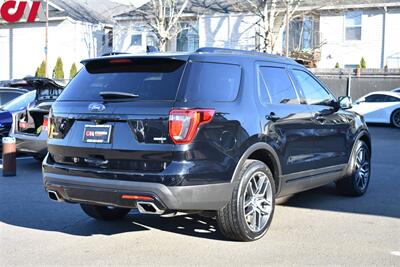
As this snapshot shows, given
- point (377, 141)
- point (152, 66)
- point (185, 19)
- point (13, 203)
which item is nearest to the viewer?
point (152, 66)

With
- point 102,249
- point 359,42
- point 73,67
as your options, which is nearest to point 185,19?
point 73,67

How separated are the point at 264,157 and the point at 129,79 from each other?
1.67 meters

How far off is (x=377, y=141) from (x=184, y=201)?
12.6m

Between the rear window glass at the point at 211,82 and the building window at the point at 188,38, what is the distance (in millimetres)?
29429

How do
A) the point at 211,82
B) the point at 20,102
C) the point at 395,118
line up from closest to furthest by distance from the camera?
the point at 211,82
the point at 20,102
the point at 395,118

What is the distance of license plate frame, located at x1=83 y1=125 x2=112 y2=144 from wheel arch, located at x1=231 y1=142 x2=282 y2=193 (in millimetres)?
1246

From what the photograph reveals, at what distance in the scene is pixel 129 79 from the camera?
215 inches

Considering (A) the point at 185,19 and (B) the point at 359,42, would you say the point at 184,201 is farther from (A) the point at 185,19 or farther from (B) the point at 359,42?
(A) the point at 185,19

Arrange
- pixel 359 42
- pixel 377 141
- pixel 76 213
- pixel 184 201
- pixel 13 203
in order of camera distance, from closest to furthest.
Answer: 1. pixel 184 201
2. pixel 76 213
3. pixel 13 203
4. pixel 377 141
5. pixel 359 42

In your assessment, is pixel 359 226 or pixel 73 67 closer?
pixel 359 226

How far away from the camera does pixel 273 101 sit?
6.14m

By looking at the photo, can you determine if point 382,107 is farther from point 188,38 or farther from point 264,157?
point 264,157

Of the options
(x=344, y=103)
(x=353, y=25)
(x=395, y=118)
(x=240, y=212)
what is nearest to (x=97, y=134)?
(x=240, y=212)

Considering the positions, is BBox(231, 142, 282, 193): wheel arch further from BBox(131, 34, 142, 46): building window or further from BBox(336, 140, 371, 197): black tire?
BBox(131, 34, 142, 46): building window
